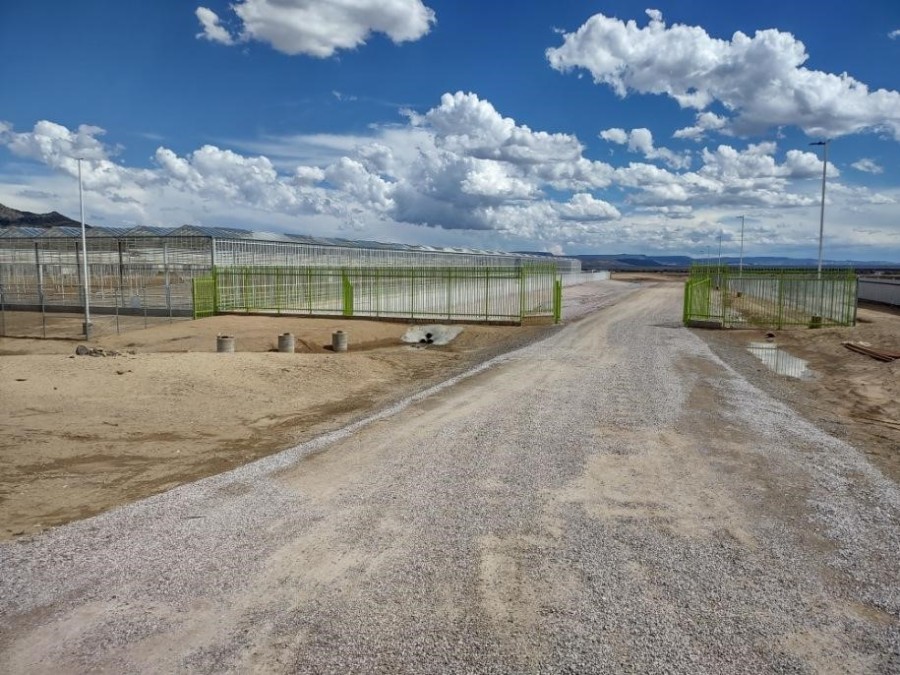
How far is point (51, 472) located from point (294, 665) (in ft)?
18.5

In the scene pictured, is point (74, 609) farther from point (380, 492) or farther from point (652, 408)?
point (652, 408)

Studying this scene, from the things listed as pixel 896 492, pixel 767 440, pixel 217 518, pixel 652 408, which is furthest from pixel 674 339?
pixel 217 518

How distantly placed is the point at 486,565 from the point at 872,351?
1777cm

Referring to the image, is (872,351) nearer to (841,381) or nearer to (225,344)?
(841,381)

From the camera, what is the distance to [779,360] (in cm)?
1861

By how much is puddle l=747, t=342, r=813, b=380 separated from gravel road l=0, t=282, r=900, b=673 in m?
7.81

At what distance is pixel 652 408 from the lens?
447 inches

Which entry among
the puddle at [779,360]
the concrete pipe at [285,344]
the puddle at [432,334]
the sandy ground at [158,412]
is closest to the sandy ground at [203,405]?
the sandy ground at [158,412]

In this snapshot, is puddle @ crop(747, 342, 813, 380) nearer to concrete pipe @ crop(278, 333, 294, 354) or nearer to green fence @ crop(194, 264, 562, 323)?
green fence @ crop(194, 264, 562, 323)

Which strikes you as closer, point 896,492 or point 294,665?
point 294,665

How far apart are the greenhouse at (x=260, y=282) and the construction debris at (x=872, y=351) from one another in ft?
35.6

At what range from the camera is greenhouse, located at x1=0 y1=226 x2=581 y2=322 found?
2797 centimetres

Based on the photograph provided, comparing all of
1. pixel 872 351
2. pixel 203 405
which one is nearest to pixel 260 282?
pixel 203 405

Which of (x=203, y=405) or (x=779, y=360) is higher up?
(x=203, y=405)
